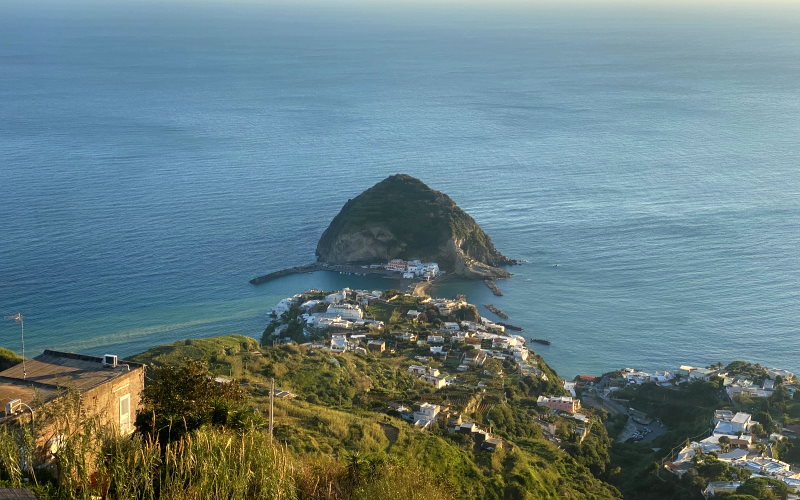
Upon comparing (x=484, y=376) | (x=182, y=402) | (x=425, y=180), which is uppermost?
(x=182, y=402)

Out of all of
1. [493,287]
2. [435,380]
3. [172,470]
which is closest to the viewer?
[172,470]

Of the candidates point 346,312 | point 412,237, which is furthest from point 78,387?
point 412,237

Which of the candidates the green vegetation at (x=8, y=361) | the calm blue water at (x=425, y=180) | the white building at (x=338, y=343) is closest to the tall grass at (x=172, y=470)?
the green vegetation at (x=8, y=361)

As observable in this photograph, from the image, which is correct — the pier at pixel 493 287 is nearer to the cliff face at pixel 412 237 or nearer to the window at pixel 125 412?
the cliff face at pixel 412 237

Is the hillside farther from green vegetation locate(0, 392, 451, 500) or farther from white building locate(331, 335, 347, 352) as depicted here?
green vegetation locate(0, 392, 451, 500)

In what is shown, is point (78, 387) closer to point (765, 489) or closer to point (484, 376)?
point (765, 489)
